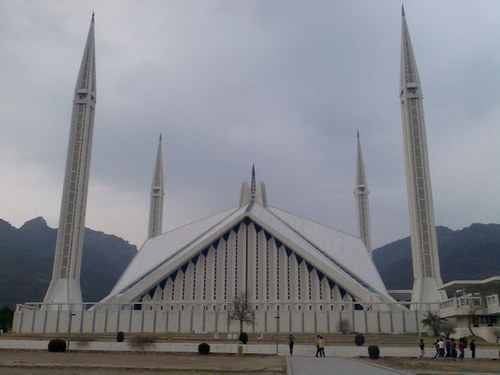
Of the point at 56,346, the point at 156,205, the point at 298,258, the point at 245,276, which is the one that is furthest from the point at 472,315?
the point at 156,205

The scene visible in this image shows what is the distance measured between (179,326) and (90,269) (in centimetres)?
5792

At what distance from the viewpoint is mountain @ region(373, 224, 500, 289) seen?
78.7 metres

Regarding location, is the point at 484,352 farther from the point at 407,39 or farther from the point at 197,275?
the point at 407,39

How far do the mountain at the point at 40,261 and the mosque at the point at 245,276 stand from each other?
37.2 m

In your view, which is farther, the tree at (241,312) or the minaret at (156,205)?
the minaret at (156,205)

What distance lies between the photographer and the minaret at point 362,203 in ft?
151

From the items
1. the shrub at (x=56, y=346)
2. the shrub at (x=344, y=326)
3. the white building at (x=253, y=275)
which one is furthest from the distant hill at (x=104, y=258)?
the shrub at (x=56, y=346)

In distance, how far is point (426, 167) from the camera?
29859mm

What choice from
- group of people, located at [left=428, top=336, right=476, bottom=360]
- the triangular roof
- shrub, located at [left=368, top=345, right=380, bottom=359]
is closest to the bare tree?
the triangular roof

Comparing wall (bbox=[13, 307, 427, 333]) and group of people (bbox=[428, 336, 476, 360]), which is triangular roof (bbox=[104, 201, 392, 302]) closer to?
wall (bbox=[13, 307, 427, 333])

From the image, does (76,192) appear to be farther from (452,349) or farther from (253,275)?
(452,349)

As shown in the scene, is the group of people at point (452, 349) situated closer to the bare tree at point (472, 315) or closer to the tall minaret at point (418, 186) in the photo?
the bare tree at point (472, 315)

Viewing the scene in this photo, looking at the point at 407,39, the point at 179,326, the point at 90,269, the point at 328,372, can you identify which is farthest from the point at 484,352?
the point at 90,269

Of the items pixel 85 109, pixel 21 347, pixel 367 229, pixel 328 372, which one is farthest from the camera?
pixel 367 229
